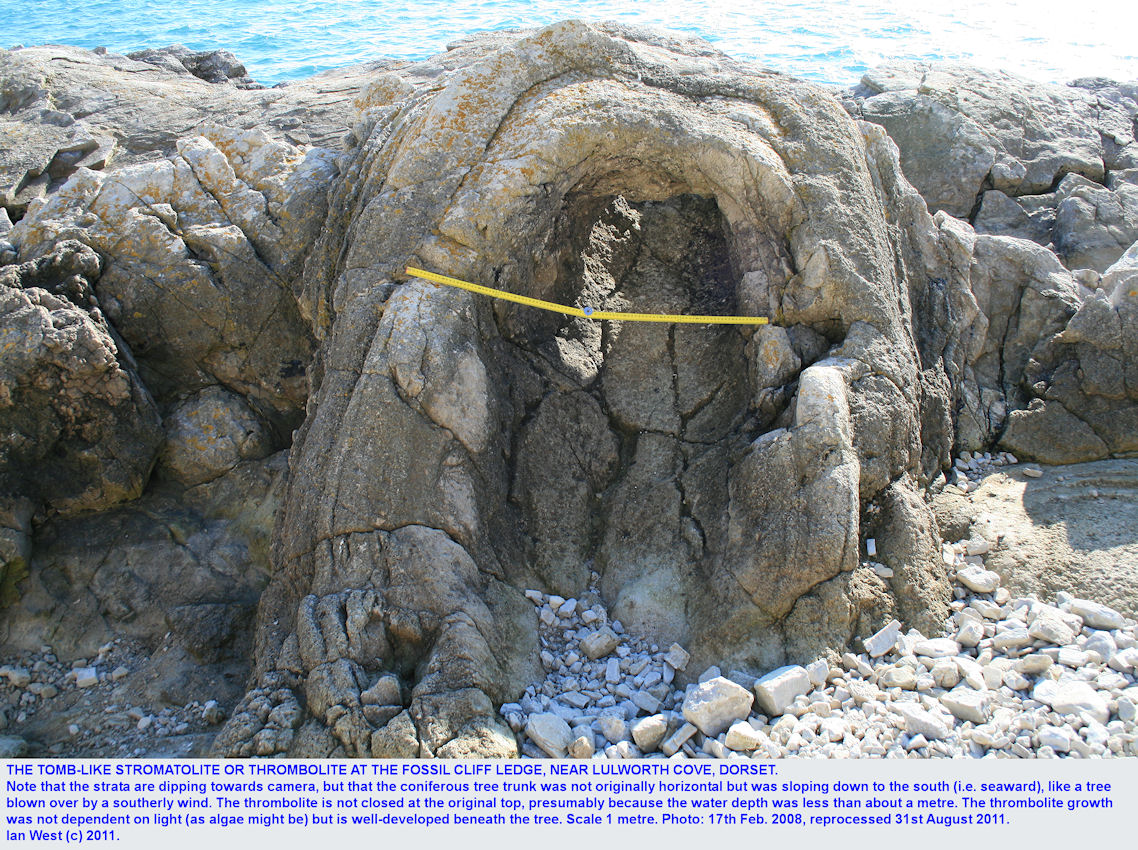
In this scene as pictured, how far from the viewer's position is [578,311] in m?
4.85

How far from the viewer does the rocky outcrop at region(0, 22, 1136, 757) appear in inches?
153

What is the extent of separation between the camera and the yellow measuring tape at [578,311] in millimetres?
4375

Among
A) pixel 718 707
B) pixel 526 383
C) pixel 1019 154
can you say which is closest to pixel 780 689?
pixel 718 707

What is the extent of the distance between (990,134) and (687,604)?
6.00 m

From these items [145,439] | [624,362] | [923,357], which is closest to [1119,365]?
[923,357]

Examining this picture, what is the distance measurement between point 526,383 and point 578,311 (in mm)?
506

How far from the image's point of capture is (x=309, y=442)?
4.33 meters

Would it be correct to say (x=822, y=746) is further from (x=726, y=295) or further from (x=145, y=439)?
(x=145, y=439)

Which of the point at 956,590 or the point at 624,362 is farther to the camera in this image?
the point at 624,362

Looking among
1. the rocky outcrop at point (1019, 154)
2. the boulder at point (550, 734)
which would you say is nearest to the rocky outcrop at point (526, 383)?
the boulder at point (550, 734)

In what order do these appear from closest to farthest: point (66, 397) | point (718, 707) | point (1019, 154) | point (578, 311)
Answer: point (718, 707), point (66, 397), point (578, 311), point (1019, 154)

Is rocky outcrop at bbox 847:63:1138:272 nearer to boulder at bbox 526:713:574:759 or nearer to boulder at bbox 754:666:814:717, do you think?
boulder at bbox 754:666:814:717

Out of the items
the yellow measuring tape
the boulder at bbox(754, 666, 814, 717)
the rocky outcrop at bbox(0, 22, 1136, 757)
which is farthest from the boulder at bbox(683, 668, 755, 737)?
the yellow measuring tape

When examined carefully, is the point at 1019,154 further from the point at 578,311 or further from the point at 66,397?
the point at 66,397
